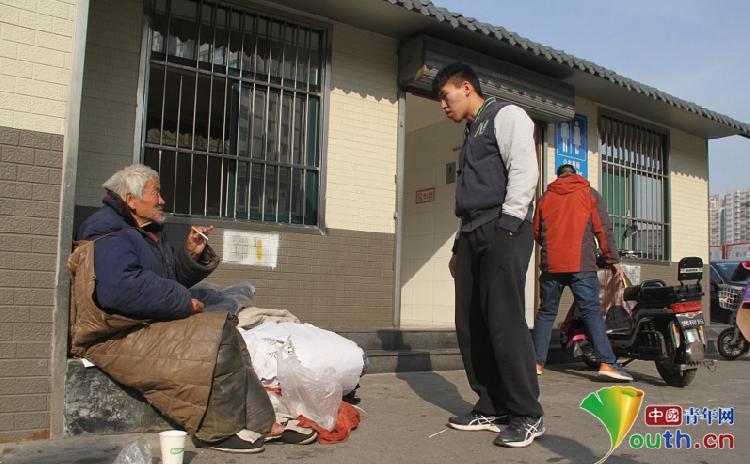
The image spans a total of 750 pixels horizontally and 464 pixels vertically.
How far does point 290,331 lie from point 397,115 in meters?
3.87

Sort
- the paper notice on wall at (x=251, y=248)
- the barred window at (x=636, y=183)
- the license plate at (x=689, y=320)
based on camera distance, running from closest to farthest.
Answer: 1. the license plate at (x=689, y=320)
2. the paper notice on wall at (x=251, y=248)
3. the barred window at (x=636, y=183)

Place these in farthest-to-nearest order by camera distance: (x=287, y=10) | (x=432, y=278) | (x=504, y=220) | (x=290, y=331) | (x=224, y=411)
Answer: (x=432, y=278)
(x=287, y=10)
(x=290, y=331)
(x=504, y=220)
(x=224, y=411)

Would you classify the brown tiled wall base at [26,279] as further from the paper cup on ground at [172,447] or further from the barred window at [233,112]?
the barred window at [233,112]

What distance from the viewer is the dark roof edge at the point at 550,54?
637 cm

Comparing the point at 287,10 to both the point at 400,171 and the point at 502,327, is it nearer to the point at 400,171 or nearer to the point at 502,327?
the point at 400,171

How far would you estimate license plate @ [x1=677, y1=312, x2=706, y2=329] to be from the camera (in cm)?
530

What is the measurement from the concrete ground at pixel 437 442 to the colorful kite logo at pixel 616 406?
57 cm

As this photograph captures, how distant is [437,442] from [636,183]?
7774 millimetres

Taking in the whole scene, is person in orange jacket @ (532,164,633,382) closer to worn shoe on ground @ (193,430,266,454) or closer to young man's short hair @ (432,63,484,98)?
young man's short hair @ (432,63,484,98)

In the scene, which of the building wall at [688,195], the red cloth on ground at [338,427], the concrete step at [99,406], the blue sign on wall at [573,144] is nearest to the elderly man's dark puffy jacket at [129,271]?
the concrete step at [99,406]

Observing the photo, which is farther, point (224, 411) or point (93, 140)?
point (93, 140)

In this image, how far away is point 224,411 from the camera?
3.16 metres

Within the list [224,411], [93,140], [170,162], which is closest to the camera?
[224,411]

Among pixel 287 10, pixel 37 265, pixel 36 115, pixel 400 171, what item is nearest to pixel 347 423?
pixel 37 265
